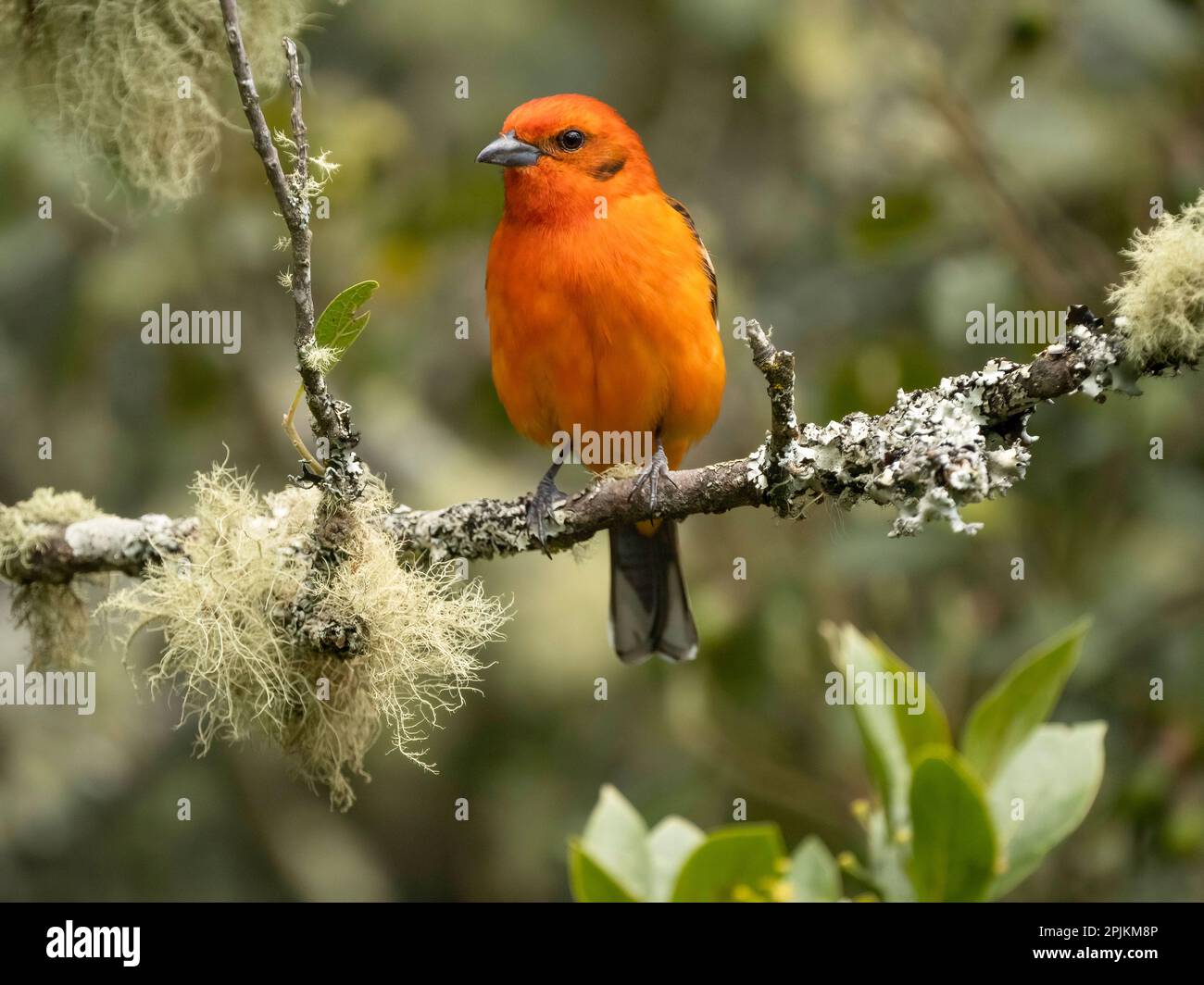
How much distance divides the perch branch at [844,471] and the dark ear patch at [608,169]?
139cm

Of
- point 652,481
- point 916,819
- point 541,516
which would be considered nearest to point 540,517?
point 541,516

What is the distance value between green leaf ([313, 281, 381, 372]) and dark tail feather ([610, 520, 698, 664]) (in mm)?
2442

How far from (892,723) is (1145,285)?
129cm

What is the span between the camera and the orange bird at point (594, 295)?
4.21m

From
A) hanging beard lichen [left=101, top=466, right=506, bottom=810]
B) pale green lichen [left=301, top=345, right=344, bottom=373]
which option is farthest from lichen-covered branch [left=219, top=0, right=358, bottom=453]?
hanging beard lichen [left=101, top=466, right=506, bottom=810]

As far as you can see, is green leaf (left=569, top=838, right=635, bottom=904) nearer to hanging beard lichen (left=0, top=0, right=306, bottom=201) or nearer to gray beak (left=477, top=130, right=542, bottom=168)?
hanging beard lichen (left=0, top=0, right=306, bottom=201)

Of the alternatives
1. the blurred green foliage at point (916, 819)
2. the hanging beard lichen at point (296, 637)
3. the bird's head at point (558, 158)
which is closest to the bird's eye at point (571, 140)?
the bird's head at point (558, 158)

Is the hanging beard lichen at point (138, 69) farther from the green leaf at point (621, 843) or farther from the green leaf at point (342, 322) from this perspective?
the green leaf at point (621, 843)

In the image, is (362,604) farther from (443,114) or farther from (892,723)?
(443,114)

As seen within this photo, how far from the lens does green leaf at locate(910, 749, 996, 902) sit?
9.41 feet

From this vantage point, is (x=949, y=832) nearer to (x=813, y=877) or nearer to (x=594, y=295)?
(x=813, y=877)

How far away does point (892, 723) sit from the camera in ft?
10.9

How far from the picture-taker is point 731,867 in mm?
3105

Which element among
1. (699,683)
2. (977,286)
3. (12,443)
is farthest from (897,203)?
(12,443)
